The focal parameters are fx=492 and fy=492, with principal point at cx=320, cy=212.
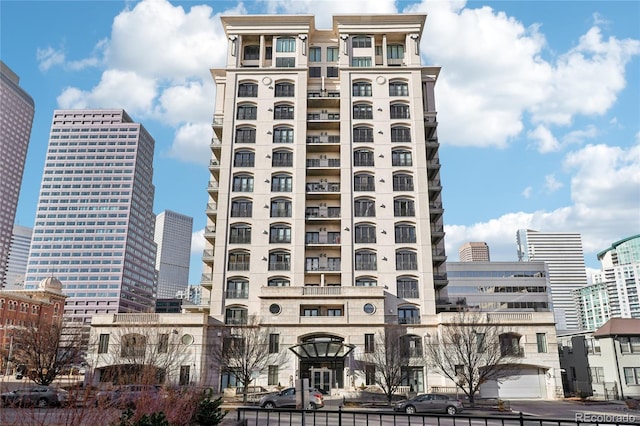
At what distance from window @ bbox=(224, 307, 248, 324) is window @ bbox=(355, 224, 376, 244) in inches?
559

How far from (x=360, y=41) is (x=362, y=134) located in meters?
13.9

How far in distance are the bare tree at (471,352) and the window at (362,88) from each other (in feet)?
94.2

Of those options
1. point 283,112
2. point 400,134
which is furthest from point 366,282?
point 283,112

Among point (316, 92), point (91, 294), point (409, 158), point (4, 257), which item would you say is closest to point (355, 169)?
point (409, 158)

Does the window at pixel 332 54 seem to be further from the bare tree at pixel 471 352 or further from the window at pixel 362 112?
the bare tree at pixel 471 352

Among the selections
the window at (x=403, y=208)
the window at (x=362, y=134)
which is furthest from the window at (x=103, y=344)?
the window at (x=362, y=134)

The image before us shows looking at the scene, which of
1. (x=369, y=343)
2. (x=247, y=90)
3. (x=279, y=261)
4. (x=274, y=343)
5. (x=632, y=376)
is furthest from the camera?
(x=247, y=90)

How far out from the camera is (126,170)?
18100 cm

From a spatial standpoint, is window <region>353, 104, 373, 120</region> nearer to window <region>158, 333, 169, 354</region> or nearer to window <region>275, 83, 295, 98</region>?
window <region>275, 83, 295, 98</region>

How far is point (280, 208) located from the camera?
54875 millimetres

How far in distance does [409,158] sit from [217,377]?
1241 inches

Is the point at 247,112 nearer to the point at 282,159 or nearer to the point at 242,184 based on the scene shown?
the point at 282,159

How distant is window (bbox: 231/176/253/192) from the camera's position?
55.8 metres

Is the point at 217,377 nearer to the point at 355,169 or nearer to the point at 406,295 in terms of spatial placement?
the point at 406,295
